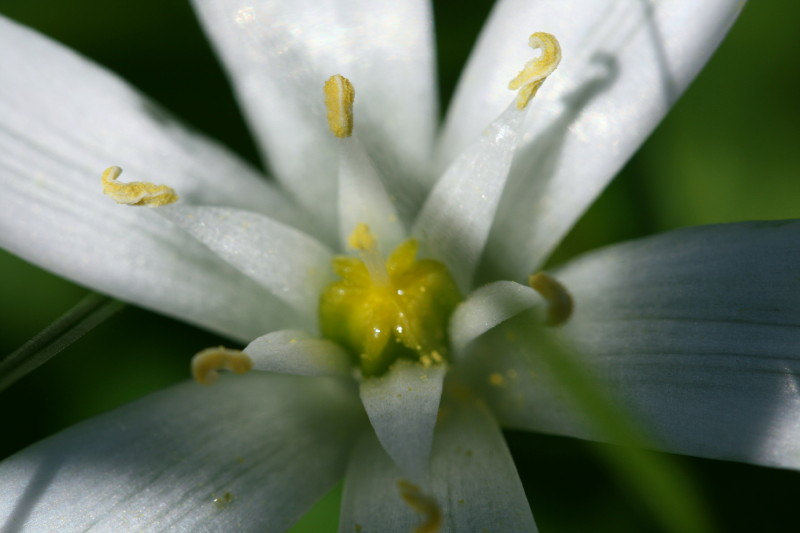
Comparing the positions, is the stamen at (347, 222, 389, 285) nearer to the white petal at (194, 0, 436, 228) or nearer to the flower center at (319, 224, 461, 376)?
the flower center at (319, 224, 461, 376)

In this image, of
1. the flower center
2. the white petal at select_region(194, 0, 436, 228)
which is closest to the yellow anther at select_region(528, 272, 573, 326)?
the flower center

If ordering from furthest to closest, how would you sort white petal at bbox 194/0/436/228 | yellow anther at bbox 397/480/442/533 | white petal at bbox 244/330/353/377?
white petal at bbox 194/0/436/228 → white petal at bbox 244/330/353/377 → yellow anther at bbox 397/480/442/533

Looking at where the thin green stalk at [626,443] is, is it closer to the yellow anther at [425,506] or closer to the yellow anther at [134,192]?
the yellow anther at [425,506]

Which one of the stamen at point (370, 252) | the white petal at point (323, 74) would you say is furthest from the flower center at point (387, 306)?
the white petal at point (323, 74)

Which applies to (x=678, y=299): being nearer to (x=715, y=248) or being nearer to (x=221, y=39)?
(x=715, y=248)

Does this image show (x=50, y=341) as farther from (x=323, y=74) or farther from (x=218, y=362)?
(x=323, y=74)

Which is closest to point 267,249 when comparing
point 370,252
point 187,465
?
point 370,252

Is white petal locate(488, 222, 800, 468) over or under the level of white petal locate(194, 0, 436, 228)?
under

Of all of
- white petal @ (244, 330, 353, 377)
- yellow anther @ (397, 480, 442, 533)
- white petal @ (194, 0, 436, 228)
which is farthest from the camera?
white petal @ (194, 0, 436, 228)
